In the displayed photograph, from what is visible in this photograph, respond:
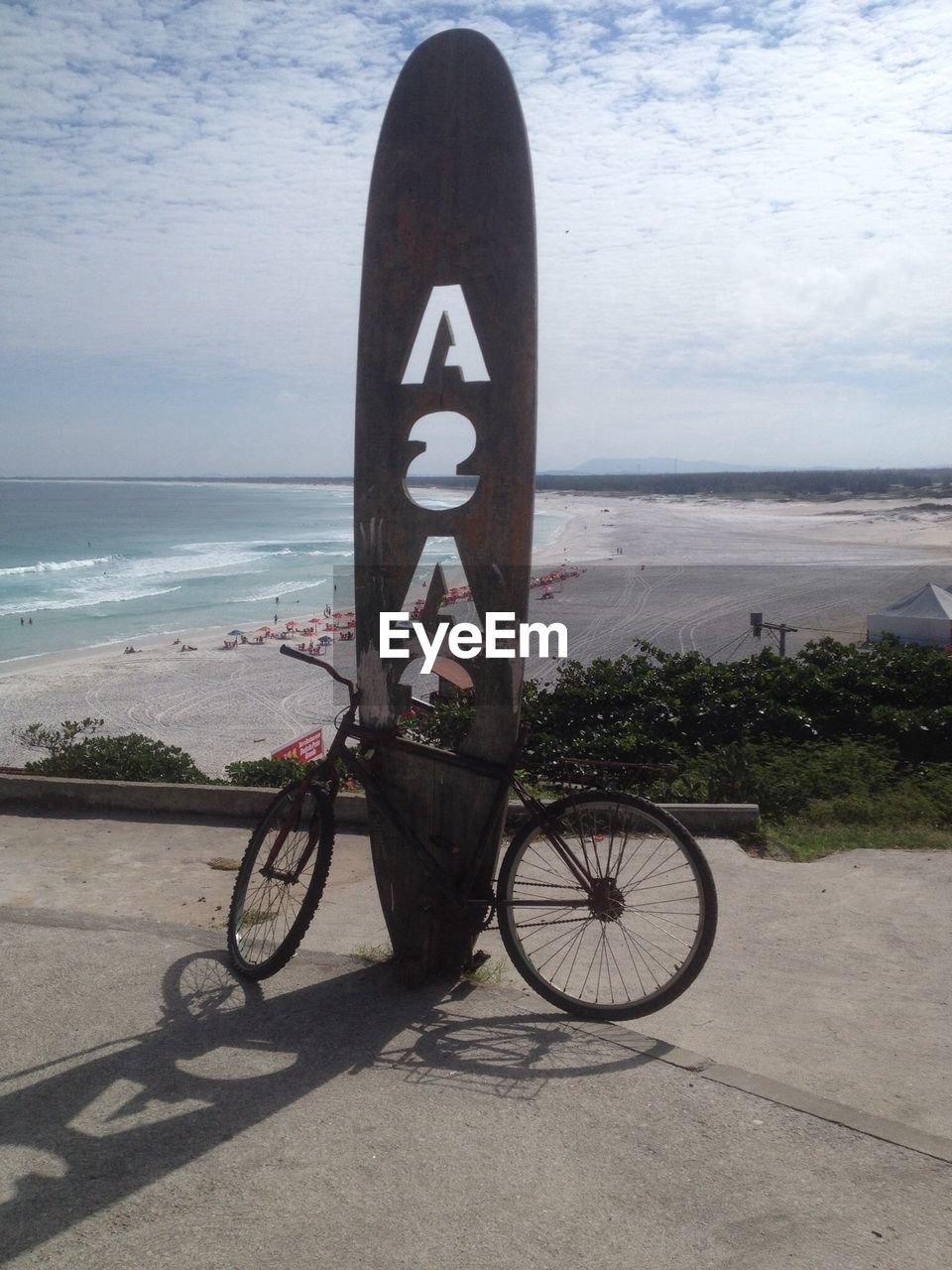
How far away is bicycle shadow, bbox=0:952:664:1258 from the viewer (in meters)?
2.68

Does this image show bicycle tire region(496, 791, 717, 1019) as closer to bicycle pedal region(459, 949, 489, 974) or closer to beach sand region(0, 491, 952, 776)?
bicycle pedal region(459, 949, 489, 974)

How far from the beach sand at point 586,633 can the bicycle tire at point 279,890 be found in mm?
2150

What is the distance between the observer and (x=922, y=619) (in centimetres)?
1900

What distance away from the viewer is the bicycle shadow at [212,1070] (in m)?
2.68

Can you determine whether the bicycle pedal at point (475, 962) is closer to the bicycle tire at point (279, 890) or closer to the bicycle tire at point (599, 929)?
the bicycle tire at point (599, 929)

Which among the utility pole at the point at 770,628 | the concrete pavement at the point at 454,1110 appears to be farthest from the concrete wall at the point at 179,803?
the utility pole at the point at 770,628

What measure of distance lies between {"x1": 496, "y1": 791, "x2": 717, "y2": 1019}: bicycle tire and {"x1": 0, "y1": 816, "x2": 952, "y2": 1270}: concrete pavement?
0.14 metres

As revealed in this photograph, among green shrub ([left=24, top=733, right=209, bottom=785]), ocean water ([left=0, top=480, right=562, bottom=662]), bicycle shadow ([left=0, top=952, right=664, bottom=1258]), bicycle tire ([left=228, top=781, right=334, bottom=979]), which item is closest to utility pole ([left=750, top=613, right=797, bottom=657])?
ocean water ([left=0, top=480, right=562, bottom=662])

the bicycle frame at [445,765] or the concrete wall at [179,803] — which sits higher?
the bicycle frame at [445,765]

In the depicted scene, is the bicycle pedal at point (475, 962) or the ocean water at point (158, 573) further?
the ocean water at point (158, 573)

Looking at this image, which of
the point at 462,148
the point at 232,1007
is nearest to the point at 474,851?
the point at 232,1007

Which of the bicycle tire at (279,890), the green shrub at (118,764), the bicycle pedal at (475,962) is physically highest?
the bicycle tire at (279,890)

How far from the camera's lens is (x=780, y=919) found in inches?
185

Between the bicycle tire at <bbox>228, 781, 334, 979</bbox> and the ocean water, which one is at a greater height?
the bicycle tire at <bbox>228, 781, 334, 979</bbox>
